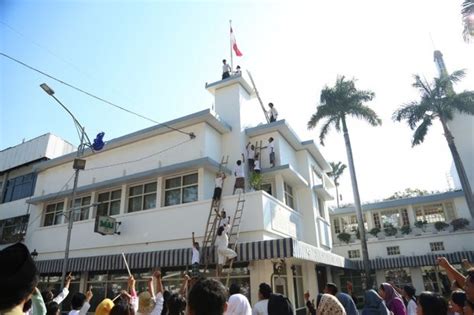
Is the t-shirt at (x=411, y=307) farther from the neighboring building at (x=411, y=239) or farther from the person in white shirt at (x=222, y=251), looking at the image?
the neighboring building at (x=411, y=239)

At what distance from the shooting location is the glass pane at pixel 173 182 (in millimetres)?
15445

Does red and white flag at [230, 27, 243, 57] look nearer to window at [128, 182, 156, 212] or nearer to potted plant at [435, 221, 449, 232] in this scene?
window at [128, 182, 156, 212]

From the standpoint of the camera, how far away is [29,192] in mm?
22828

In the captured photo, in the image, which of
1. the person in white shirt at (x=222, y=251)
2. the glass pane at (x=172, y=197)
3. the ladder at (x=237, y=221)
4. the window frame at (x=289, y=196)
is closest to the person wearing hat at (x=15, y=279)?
the person in white shirt at (x=222, y=251)

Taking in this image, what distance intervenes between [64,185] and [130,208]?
508cm

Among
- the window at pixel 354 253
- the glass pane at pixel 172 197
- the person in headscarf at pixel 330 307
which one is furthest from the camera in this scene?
the window at pixel 354 253

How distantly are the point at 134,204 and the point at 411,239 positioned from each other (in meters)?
22.1

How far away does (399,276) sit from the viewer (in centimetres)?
2597

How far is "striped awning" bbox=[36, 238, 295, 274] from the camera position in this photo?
11203mm

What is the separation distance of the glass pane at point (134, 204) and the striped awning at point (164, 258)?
8.38 ft

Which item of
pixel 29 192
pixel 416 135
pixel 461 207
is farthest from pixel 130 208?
pixel 461 207

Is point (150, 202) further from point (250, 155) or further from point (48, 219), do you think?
point (48, 219)

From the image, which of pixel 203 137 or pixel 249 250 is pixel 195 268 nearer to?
pixel 249 250

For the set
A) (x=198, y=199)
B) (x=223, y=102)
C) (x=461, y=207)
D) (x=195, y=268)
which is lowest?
(x=195, y=268)
